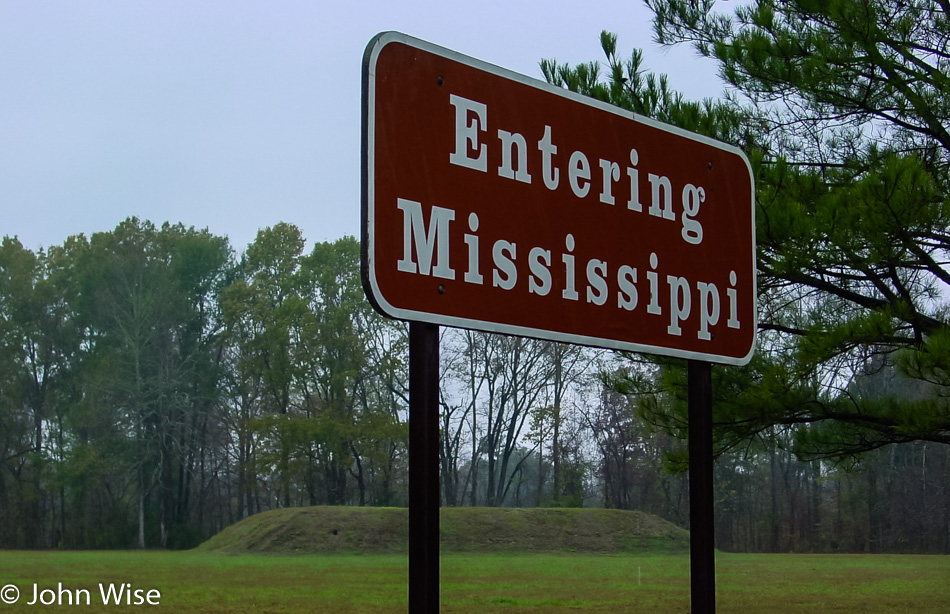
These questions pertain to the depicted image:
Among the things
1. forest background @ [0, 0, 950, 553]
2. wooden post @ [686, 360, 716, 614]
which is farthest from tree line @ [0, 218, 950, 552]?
wooden post @ [686, 360, 716, 614]

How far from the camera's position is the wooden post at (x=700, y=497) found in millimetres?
2547

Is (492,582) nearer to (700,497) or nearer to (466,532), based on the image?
(466,532)

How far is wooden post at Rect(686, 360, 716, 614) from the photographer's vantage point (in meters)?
2.55

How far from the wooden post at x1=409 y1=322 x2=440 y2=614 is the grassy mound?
1497 inches

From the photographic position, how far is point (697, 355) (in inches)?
99.2

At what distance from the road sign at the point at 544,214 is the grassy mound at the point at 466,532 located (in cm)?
3762

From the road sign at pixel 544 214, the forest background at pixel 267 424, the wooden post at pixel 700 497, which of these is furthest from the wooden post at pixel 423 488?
the forest background at pixel 267 424

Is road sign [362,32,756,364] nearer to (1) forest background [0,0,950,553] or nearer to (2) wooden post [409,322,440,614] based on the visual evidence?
(2) wooden post [409,322,440,614]

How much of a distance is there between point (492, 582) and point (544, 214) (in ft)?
84.2

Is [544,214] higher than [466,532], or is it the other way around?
[544,214]

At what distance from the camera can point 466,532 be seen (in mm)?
41219

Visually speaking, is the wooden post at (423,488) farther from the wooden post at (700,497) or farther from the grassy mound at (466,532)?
the grassy mound at (466,532)

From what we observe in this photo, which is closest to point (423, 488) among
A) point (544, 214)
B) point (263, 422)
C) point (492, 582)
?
point (544, 214)

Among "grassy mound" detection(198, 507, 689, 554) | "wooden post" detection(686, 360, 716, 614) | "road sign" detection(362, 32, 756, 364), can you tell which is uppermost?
"road sign" detection(362, 32, 756, 364)
